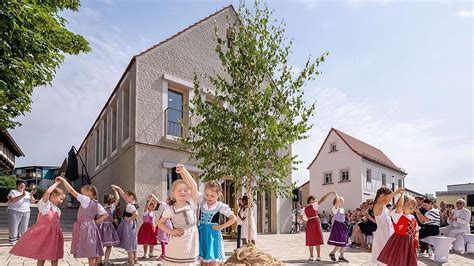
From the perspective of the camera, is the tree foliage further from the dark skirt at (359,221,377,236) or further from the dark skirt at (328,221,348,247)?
the dark skirt at (359,221,377,236)

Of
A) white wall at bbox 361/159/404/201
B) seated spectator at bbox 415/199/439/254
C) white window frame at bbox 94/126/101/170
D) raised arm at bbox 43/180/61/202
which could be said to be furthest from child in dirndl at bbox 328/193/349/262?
white wall at bbox 361/159/404/201

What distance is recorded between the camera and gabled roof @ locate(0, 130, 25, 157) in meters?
28.7

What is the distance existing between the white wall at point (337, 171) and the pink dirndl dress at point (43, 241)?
31.3 meters

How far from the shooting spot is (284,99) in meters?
10.5

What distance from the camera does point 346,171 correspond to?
3747 cm

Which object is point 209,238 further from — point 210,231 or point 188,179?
point 188,179

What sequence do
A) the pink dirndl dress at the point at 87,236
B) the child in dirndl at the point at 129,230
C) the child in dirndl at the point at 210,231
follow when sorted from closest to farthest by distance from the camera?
the child in dirndl at the point at 210,231
the pink dirndl dress at the point at 87,236
the child in dirndl at the point at 129,230

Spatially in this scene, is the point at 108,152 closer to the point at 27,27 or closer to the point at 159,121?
the point at 159,121

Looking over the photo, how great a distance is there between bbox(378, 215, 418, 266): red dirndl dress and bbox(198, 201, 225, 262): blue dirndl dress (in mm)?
2801

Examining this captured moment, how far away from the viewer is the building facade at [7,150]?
95.2 feet

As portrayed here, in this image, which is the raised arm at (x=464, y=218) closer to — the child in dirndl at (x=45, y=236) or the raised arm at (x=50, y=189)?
the child in dirndl at (x=45, y=236)

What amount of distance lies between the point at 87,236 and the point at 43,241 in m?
0.77

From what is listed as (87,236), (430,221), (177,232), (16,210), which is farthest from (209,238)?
(430,221)

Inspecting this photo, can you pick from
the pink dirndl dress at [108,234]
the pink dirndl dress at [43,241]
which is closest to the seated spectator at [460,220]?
the pink dirndl dress at [108,234]
